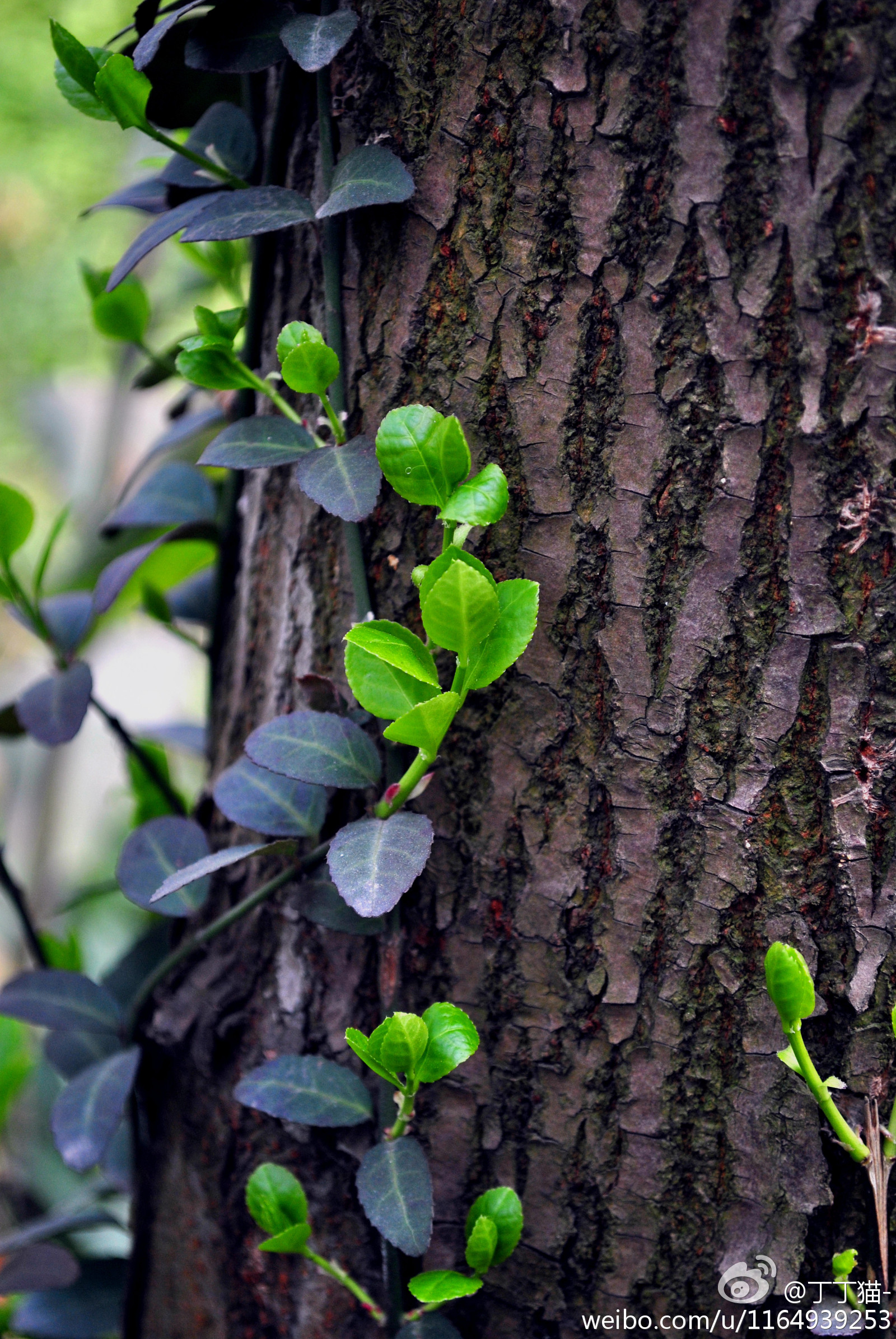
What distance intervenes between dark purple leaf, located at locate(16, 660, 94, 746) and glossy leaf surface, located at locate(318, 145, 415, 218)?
0.35 metres

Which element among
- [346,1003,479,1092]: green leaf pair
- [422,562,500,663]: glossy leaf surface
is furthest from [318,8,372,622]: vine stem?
[346,1003,479,1092]: green leaf pair

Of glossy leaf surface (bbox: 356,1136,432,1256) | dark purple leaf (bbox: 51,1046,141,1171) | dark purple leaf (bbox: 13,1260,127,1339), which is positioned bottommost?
dark purple leaf (bbox: 13,1260,127,1339)

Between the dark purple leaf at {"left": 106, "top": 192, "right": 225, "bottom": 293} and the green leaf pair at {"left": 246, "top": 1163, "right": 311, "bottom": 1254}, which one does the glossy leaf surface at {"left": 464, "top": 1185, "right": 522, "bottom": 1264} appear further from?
the dark purple leaf at {"left": 106, "top": 192, "right": 225, "bottom": 293}

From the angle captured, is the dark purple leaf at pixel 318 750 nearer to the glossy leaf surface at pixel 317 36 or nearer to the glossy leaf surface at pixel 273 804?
the glossy leaf surface at pixel 273 804

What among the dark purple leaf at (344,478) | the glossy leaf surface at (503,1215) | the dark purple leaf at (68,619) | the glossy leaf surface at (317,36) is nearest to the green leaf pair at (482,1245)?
the glossy leaf surface at (503,1215)

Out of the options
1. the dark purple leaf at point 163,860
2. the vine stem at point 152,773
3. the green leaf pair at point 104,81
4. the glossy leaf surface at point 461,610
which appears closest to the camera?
the glossy leaf surface at point 461,610

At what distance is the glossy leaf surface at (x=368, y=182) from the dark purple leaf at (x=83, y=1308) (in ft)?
2.56

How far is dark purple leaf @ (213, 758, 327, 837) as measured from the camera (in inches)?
21.7

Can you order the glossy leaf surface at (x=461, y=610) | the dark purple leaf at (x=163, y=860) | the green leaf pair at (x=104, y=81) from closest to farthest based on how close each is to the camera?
the glossy leaf surface at (x=461, y=610), the green leaf pair at (x=104, y=81), the dark purple leaf at (x=163, y=860)

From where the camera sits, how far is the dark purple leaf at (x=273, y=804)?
552 millimetres

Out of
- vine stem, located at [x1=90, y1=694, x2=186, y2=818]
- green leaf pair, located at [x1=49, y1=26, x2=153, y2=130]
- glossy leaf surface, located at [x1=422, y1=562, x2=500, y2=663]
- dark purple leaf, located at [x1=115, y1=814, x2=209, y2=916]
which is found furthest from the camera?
vine stem, located at [x1=90, y1=694, x2=186, y2=818]

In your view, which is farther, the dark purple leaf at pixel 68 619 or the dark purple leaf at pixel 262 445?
the dark purple leaf at pixel 68 619

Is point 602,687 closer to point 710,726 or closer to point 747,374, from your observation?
point 710,726

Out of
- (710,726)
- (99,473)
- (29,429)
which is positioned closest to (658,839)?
(710,726)
